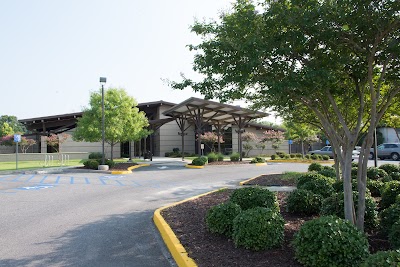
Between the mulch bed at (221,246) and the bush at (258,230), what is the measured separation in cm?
11

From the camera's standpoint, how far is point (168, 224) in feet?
23.1

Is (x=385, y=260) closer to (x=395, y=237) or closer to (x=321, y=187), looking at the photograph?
(x=395, y=237)

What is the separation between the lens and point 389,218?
17.6ft

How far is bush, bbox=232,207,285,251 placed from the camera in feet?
16.5

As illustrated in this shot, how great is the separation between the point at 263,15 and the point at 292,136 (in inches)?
1342

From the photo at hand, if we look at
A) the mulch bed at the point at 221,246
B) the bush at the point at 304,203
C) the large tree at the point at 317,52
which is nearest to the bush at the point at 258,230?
the mulch bed at the point at 221,246

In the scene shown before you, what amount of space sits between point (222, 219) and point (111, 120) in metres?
20.8

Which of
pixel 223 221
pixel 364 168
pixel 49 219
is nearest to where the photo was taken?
pixel 364 168

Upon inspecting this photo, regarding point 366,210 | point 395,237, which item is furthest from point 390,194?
point 395,237

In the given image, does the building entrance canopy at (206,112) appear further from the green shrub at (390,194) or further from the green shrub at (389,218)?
the green shrub at (389,218)

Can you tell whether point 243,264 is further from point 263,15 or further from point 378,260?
point 263,15

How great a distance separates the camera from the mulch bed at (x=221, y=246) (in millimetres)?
4734

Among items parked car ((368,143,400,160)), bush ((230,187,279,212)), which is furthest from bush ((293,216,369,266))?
parked car ((368,143,400,160))

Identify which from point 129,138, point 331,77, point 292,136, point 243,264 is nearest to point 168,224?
point 243,264
